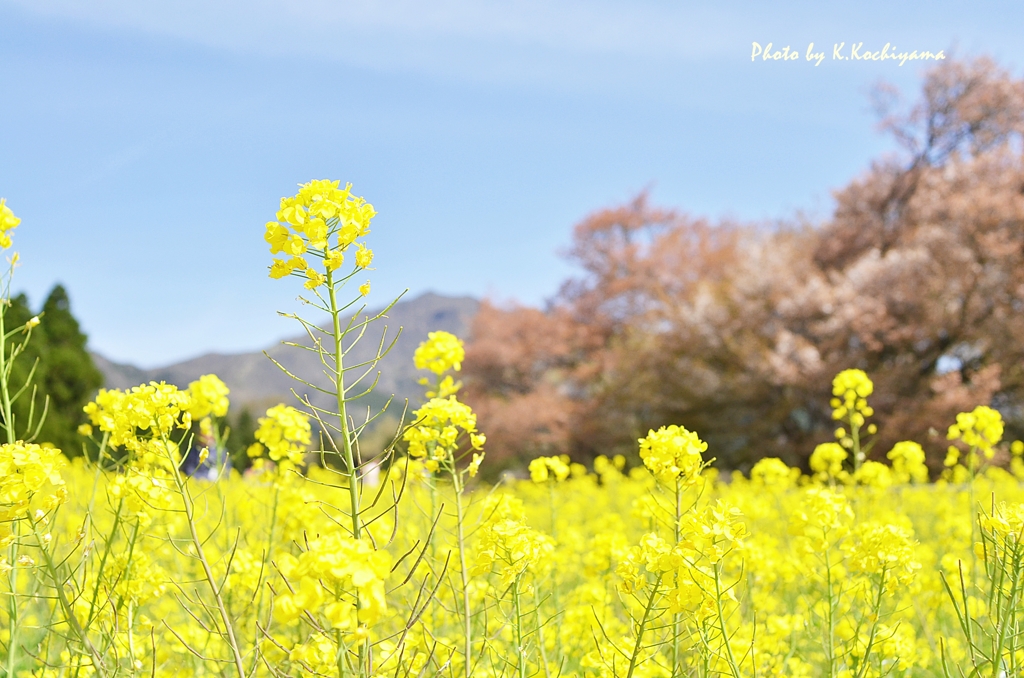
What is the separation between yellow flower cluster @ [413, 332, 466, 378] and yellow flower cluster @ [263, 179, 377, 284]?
98 centimetres

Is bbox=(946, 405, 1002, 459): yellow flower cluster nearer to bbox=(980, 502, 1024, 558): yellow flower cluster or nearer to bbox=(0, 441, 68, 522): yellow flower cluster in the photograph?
bbox=(980, 502, 1024, 558): yellow flower cluster

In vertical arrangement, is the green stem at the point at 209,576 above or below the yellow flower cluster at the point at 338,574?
below

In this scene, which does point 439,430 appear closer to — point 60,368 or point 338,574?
point 338,574

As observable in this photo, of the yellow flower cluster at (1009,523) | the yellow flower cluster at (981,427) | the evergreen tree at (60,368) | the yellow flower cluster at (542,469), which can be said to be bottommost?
the evergreen tree at (60,368)

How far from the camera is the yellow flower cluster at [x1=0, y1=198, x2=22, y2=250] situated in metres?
2.05

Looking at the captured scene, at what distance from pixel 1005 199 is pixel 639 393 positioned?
21.2 ft

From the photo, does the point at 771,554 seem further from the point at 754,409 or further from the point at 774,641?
the point at 754,409

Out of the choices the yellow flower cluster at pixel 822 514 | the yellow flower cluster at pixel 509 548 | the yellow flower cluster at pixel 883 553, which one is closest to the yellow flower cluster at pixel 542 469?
the yellow flower cluster at pixel 509 548

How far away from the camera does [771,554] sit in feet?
12.0

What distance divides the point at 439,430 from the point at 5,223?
4.22ft

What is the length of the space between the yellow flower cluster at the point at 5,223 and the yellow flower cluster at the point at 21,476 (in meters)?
0.64

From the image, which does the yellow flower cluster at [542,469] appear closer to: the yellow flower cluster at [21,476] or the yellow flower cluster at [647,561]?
the yellow flower cluster at [647,561]

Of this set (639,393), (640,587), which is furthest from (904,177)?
(640,587)

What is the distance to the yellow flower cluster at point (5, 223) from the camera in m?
2.05
